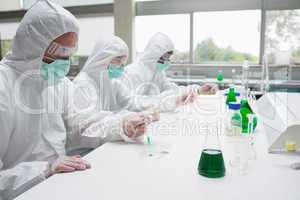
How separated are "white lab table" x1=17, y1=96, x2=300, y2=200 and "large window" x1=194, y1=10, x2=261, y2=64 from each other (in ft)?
10.1

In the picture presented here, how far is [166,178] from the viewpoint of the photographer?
2.96 feet

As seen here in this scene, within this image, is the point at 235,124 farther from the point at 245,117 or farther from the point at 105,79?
the point at 105,79

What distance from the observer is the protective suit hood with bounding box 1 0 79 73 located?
1180 millimetres

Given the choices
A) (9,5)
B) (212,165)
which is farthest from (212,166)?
(9,5)

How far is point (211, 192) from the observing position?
2.67 feet

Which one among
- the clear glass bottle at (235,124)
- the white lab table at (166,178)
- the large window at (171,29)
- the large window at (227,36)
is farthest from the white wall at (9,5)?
the clear glass bottle at (235,124)

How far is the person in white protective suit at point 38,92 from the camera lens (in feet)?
3.86

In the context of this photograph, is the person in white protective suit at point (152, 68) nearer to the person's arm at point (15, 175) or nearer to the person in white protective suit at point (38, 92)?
the person in white protective suit at point (38, 92)

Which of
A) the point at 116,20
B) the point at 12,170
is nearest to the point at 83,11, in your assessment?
the point at 116,20

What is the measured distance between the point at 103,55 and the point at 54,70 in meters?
0.71

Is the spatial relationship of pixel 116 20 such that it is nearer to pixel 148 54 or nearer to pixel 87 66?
pixel 148 54

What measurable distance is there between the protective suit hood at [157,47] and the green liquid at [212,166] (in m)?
1.85

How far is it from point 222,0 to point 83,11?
2271mm

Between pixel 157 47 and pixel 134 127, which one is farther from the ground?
pixel 157 47
